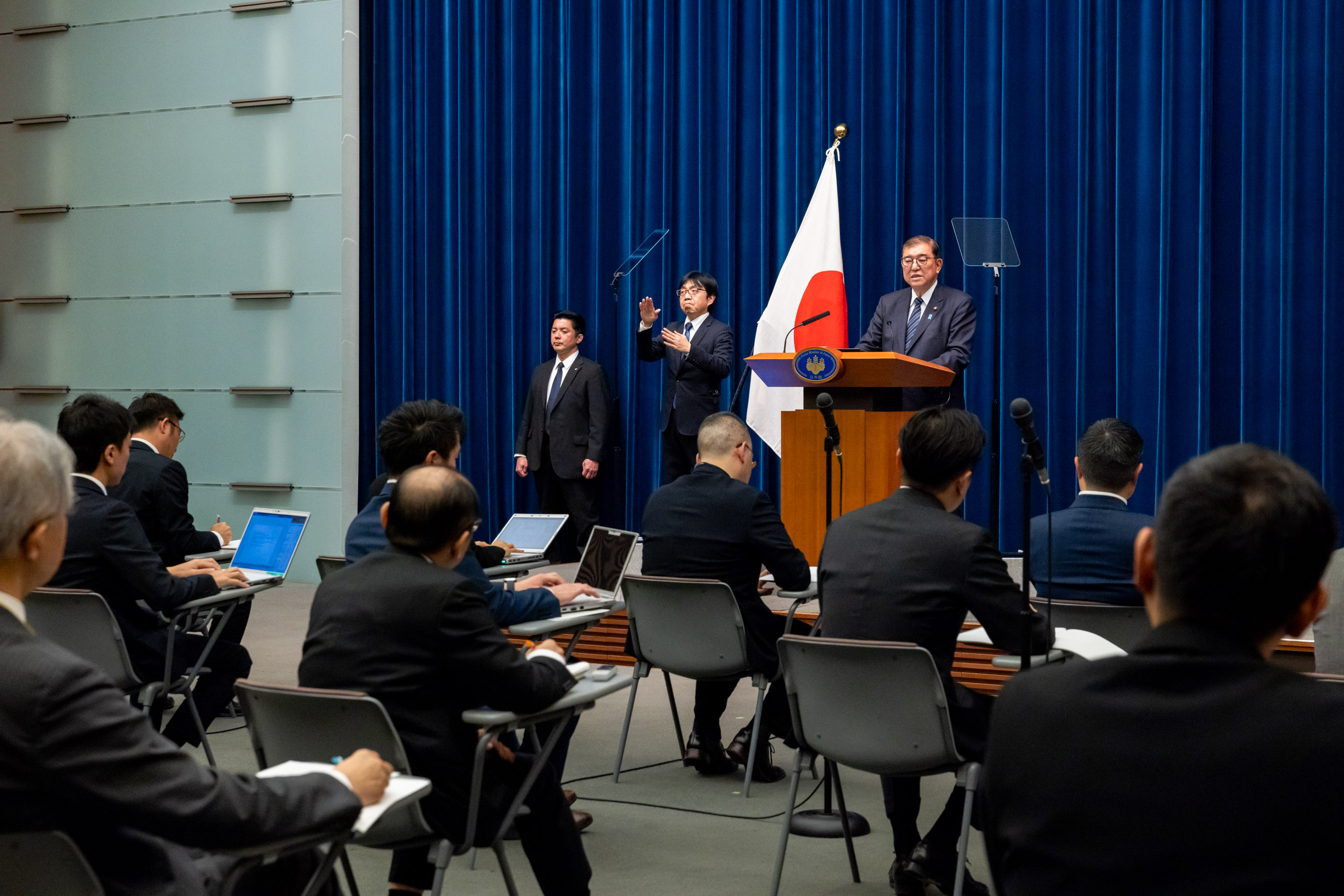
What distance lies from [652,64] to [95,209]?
4.25 meters

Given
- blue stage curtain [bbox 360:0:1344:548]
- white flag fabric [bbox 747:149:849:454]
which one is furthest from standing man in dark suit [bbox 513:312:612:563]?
white flag fabric [bbox 747:149:849:454]

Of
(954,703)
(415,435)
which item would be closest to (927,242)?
(415,435)

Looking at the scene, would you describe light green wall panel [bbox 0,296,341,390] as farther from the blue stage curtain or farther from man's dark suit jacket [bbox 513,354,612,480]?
man's dark suit jacket [bbox 513,354,612,480]

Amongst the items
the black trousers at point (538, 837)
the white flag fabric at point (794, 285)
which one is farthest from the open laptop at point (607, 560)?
the white flag fabric at point (794, 285)

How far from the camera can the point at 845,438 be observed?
5.31m

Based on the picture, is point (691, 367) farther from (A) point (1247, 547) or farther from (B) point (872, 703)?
(A) point (1247, 547)

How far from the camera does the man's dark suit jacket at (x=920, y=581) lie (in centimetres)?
280

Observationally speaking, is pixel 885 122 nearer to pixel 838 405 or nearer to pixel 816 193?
pixel 816 193

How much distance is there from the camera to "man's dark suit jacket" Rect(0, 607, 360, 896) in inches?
57.7

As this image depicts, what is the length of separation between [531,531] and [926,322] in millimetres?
2623

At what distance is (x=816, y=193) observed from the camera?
746 cm

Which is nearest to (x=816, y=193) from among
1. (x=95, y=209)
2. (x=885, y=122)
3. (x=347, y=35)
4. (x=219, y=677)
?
(x=885, y=122)

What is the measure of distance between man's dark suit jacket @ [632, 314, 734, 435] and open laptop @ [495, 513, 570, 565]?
2.72 meters

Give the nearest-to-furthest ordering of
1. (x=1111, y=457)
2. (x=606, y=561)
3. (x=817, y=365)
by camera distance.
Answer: (x=1111, y=457), (x=606, y=561), (x=817, y=365)
